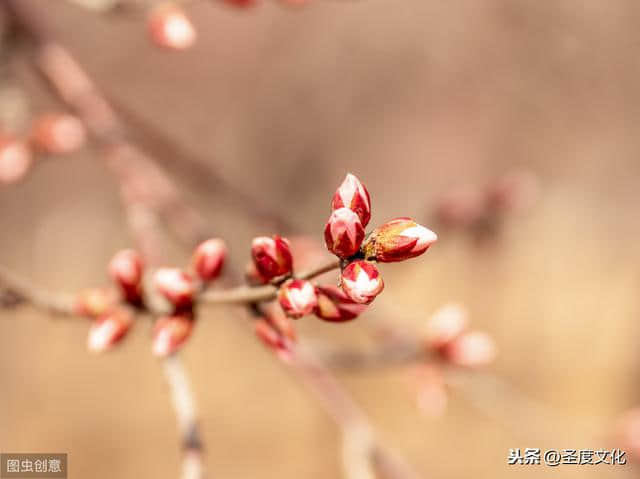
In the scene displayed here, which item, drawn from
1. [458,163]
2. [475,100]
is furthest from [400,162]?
[475,100]

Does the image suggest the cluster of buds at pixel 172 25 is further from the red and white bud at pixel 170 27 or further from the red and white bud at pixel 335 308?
the red and white bud at pixel 335 308

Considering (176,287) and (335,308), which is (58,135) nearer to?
(176,287)

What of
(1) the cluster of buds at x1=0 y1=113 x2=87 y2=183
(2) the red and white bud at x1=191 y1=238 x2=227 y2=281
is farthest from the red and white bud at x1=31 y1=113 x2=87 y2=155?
(2) the red and white bud at x1=191 y1=238 x2=227 y2=281

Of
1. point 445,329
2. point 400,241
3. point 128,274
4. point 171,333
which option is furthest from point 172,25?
point 445,329

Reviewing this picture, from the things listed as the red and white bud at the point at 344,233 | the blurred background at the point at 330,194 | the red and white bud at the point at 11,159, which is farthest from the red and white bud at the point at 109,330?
the blurred background at the point at 330,194

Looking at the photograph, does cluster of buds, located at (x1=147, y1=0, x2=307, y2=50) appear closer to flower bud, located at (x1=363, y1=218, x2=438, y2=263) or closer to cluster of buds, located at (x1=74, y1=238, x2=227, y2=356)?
cluster of buds, located at (x1=74, y1=238, x2=227, y2=356)

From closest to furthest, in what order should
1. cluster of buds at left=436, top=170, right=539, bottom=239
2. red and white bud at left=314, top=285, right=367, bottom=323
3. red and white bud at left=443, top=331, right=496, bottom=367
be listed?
red and white bud at left=314, top=285, right=367, bottom=323, red and white bud at left=443, top=331, right=496, bottom=367, cluster of buds at left=436, top=170, right=539, bottom=239
